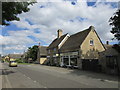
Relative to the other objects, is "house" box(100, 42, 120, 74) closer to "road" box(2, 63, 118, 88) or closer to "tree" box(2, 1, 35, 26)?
"road" box(2, 63, 118, 88)

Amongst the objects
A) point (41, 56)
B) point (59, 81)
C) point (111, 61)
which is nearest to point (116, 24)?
point (111, 61)

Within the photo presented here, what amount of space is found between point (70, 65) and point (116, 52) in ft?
40.9

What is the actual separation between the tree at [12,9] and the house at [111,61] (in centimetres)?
1242

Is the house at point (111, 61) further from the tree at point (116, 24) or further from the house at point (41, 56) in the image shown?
the house at point (41, 56)

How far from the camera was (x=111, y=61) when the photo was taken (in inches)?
701

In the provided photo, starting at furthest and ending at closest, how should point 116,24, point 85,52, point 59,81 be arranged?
point 85,52, point 116,24, point 59,81

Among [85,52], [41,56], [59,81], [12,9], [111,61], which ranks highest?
[12,9]

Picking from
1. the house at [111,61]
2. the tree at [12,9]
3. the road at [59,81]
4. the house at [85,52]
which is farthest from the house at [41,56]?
the tree at [12,9]

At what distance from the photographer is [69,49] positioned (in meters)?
28.9

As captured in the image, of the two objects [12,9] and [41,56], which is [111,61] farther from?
[41,56]

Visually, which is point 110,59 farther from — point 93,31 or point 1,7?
point 1,7

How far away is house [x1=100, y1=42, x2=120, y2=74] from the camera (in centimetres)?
1658

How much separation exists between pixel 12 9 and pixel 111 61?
46.4 ft

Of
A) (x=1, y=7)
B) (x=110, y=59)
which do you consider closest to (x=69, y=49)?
(x=110, y=59)
